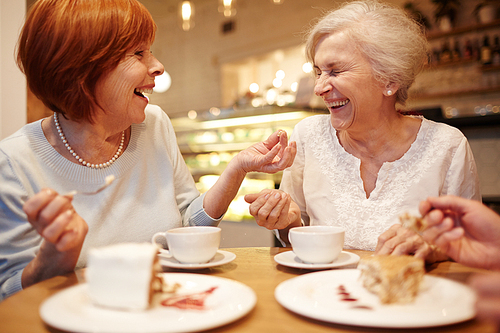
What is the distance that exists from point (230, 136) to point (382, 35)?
268 centimetres

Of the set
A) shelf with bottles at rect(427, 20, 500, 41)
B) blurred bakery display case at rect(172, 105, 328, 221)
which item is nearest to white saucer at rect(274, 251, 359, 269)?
blurred bakery display case at rect(172, 105, 328, 221)

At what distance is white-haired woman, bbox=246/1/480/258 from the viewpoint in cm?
159

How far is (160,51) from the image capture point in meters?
9.35

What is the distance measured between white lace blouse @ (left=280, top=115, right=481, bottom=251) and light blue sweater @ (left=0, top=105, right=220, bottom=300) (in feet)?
1.76

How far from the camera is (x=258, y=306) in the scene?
76 cm

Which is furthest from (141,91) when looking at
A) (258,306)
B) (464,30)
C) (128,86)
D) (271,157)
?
(464,30)

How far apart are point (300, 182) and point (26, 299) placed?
1.29 m

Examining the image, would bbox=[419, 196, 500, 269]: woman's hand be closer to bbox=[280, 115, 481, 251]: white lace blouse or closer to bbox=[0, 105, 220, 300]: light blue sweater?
bbox=[280, 115, 481, 251]: white lace blouse

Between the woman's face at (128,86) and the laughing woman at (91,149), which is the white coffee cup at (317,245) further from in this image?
the woman's face at (128,86)

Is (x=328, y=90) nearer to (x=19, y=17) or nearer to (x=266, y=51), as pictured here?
(x=19, y=17)

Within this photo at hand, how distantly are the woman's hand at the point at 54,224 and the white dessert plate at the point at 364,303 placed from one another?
0.47 metres

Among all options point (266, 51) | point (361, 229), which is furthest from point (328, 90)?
point (266, 51)

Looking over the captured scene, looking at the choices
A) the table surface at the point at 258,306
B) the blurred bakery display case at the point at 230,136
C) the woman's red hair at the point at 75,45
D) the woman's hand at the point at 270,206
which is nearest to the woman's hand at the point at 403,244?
the table surface at the point at 258,306

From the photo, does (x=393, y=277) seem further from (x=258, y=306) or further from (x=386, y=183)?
(x=386, y=183)
